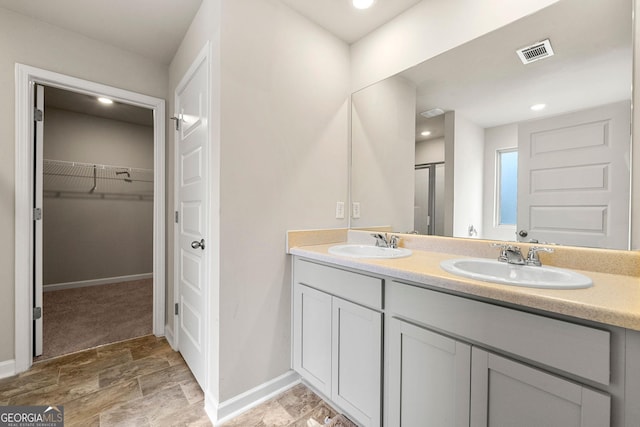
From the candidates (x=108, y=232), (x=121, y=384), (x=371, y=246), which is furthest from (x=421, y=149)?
(x=108, y=232)

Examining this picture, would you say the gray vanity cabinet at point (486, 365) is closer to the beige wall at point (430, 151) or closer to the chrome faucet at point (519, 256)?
the chrome faucet at point (519, 256)

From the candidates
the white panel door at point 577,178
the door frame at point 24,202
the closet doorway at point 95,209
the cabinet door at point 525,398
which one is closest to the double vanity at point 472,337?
the cabinet door at point 525,398

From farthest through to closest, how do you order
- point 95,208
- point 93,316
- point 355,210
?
point 95,208, point 93,316, point 355,210

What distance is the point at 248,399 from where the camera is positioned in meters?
1.53

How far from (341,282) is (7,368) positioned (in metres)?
2.32

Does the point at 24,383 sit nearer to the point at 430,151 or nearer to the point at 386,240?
the point at 386,240

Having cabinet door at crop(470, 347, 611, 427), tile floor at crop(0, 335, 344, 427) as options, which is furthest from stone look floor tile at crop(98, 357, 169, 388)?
cabinet door at crop(470, 347, 611, 427)

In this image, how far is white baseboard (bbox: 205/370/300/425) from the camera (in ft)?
4.68

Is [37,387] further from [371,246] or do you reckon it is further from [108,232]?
[108,232]

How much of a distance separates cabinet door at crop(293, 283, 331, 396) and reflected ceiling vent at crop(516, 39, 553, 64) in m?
1.54

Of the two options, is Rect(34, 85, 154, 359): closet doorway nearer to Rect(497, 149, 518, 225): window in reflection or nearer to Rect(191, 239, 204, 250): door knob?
Rect(191, 239, 204, 250): door knob

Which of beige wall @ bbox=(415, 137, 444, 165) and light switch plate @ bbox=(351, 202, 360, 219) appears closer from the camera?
beige wall @ bbox=(415, 137, 444, 165)

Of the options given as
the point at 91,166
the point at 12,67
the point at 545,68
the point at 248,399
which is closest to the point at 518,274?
the point at 545,68

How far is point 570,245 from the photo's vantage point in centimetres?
119
